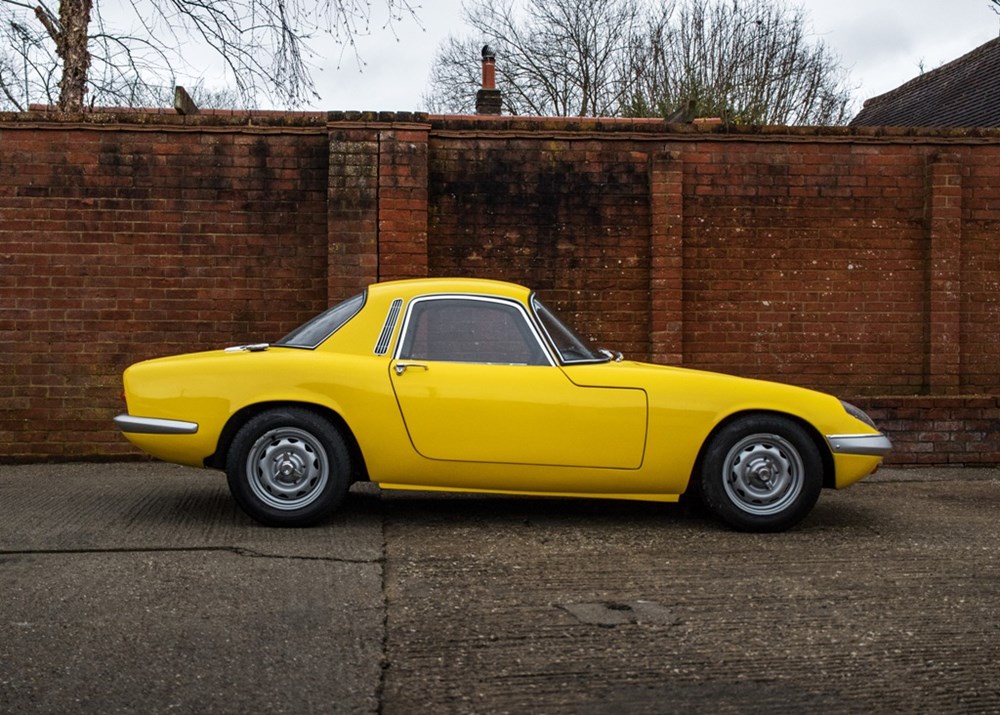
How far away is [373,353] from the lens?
269 inches

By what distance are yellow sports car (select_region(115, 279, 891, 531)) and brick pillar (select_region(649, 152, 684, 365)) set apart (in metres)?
3.35

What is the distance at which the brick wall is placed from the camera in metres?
9.79

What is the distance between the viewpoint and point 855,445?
6730mm

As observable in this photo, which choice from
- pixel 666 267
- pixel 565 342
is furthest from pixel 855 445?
pixel 666 267

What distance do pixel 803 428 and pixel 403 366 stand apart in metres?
2.28

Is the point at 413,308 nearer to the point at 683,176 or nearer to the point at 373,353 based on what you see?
the point at 373,353

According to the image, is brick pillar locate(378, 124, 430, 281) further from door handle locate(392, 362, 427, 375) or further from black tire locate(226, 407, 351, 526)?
black tire locate(226, 407, 351, 526)

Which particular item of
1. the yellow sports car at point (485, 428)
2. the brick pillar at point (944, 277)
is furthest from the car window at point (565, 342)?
the brick pillar at point (944, 277)

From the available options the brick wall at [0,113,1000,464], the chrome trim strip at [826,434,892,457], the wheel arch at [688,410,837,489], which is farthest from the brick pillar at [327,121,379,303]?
the chrome trim strip at [826,434,892,457]

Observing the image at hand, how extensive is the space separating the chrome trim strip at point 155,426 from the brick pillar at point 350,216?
3.26 meters

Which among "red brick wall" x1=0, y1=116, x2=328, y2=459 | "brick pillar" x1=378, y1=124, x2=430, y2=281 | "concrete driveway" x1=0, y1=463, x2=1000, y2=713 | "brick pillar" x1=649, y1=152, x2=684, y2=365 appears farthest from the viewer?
"brick pillar" x1=649, y1=152, x2=684, y2=365

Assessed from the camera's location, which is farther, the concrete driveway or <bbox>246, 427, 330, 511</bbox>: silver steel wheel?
<bbox>246, 427, 330, 511</bbox>: silver steel wheel

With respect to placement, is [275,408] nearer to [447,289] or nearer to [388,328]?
[388,328]

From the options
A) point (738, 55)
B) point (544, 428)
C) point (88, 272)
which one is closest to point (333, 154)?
point (88, 272)
